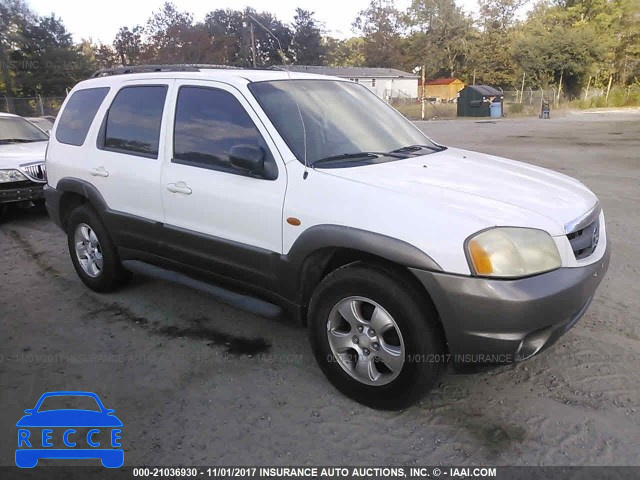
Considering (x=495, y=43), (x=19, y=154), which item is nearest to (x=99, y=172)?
(x=19, y=154)

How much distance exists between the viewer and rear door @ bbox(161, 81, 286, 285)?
10.5 ft

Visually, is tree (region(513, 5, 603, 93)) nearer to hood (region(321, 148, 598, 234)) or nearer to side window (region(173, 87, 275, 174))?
hood (region(321, 148, 598, 234))

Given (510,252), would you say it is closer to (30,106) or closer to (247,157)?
(247,157)

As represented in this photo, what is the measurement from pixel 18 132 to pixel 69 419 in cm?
747

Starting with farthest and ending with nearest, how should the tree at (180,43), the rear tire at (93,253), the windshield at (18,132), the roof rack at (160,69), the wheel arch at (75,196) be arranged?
1. the tree at (180,43)
2. the windshield at (18,132)
3. the rear tire at (93,253)
4. the wheel arch at (75,196)
5. the roof rack at (160,69)

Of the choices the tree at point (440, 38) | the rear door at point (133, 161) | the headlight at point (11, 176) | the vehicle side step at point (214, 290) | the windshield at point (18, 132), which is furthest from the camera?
the tree at point (440, 38)

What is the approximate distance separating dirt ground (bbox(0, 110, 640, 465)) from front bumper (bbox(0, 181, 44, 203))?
3.16 meters

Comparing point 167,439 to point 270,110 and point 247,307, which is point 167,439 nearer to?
point 247,307

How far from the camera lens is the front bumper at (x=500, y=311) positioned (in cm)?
246

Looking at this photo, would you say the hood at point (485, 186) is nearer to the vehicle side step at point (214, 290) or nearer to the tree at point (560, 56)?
the vehicle side step at point (214, 290)

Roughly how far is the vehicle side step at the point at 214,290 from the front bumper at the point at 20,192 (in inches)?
160

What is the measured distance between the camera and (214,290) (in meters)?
3.69

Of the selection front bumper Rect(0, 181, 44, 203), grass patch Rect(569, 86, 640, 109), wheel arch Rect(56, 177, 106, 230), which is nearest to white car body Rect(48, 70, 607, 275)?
wheel arch Rect(56, 177, 106, 230)

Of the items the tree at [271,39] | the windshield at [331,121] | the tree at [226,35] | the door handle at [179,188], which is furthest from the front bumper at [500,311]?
the tree at [271,39]
